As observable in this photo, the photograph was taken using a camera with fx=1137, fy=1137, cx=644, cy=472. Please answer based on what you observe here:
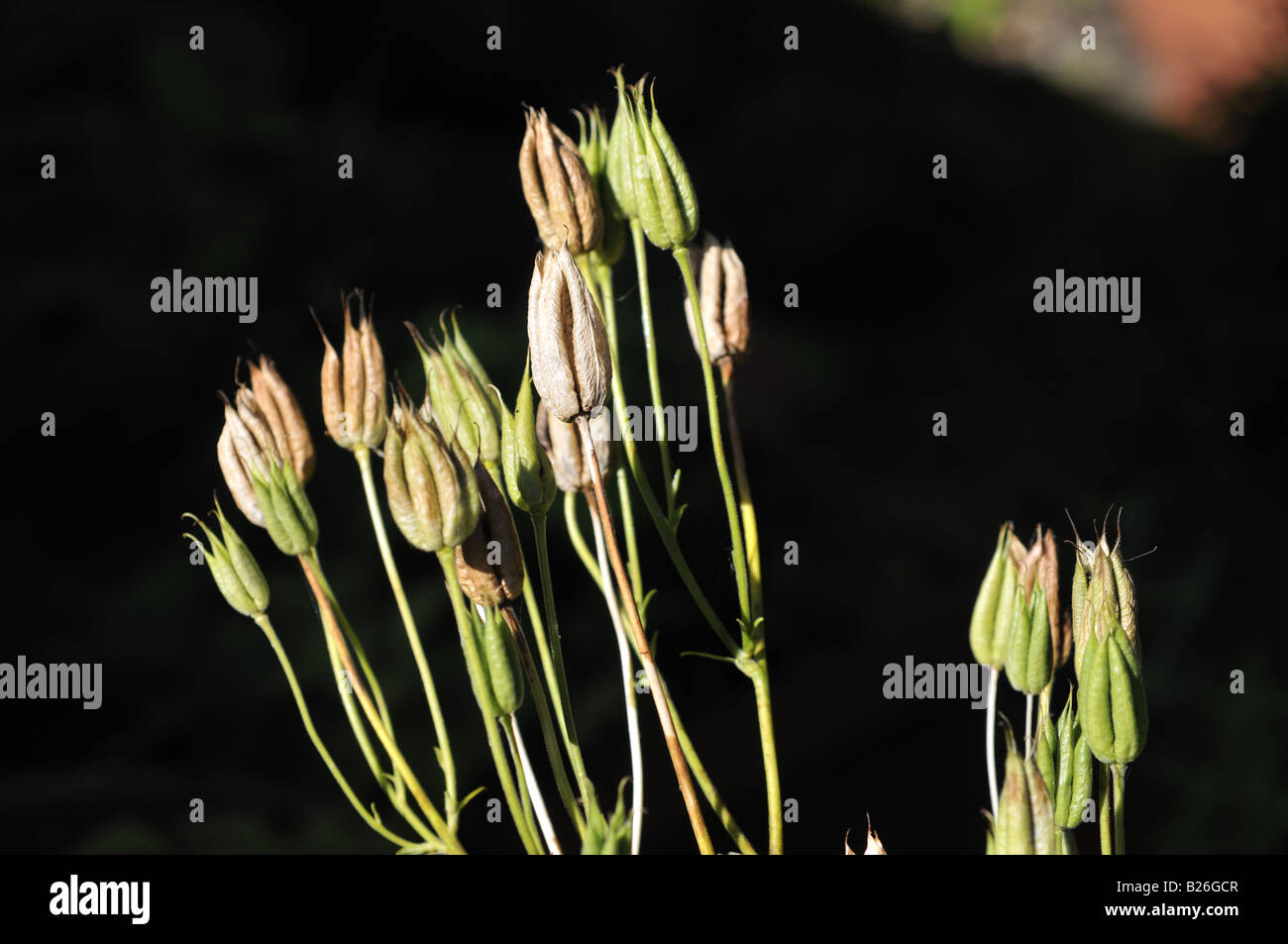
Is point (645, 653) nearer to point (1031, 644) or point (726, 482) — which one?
point (726, 482)

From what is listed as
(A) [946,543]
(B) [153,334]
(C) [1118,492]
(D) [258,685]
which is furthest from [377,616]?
(C) [1118,492]

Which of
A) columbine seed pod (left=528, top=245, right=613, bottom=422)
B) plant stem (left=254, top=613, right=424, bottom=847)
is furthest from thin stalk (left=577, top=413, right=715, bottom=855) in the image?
plant stem (left=254, top=613, right=424, bottom=847)

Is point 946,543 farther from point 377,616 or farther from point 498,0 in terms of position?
point 498,0

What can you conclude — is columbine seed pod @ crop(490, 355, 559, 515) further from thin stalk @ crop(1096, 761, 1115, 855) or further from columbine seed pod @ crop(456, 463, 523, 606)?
thin stalk @ crop(1096, 761, 1115, 855)

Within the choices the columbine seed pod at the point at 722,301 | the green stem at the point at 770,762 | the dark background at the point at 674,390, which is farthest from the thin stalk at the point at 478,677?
the dark background at the point at 674,390

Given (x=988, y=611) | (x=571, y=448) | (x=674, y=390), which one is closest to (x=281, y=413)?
(x=571, y=448)

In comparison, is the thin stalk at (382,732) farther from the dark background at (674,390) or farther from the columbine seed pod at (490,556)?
the dark background at (674,390)

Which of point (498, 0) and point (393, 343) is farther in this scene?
point (498, 0)
